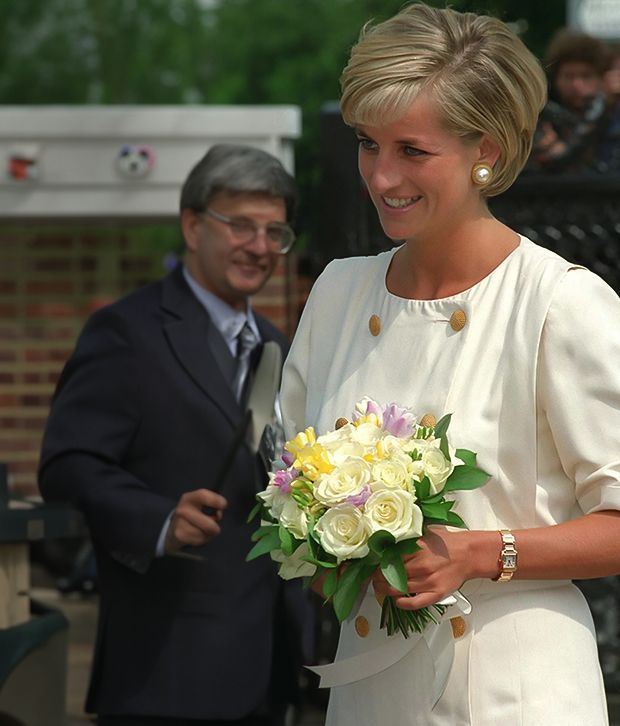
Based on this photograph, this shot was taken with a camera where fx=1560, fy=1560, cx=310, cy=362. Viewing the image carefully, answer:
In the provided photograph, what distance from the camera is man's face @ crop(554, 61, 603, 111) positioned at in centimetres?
652

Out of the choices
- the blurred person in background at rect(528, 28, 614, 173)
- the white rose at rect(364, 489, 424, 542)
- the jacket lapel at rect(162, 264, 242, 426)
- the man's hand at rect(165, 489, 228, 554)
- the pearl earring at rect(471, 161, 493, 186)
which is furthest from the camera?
the blurred person in background at rect(528, 28, 614, 173)

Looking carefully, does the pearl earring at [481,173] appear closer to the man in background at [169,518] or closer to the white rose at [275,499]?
the white rose at [275,499]

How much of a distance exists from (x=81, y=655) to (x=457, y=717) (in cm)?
483

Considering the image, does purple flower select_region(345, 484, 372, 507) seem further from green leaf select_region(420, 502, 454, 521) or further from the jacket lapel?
the jacket lapel

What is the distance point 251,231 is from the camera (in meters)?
4.36

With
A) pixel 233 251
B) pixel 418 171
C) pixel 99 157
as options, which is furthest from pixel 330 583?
pixel 99 157

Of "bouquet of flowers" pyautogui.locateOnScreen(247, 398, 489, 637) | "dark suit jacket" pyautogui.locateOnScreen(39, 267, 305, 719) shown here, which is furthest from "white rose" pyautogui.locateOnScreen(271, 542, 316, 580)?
"dark suit jacket" pyautogui.locateOnScreen(39, 267, 305, 719)

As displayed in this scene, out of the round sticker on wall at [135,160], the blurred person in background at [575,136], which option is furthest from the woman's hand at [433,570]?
the round sticker on wall at [135,160]

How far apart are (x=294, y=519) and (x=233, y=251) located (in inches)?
77.6

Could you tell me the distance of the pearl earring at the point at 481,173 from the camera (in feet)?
8.45

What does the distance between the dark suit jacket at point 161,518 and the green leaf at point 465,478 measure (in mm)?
1627

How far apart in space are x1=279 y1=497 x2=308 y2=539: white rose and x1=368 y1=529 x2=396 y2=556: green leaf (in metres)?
0.12

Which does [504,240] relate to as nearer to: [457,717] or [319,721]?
[457,717]

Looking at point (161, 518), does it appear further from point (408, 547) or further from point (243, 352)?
point (408, 547)
